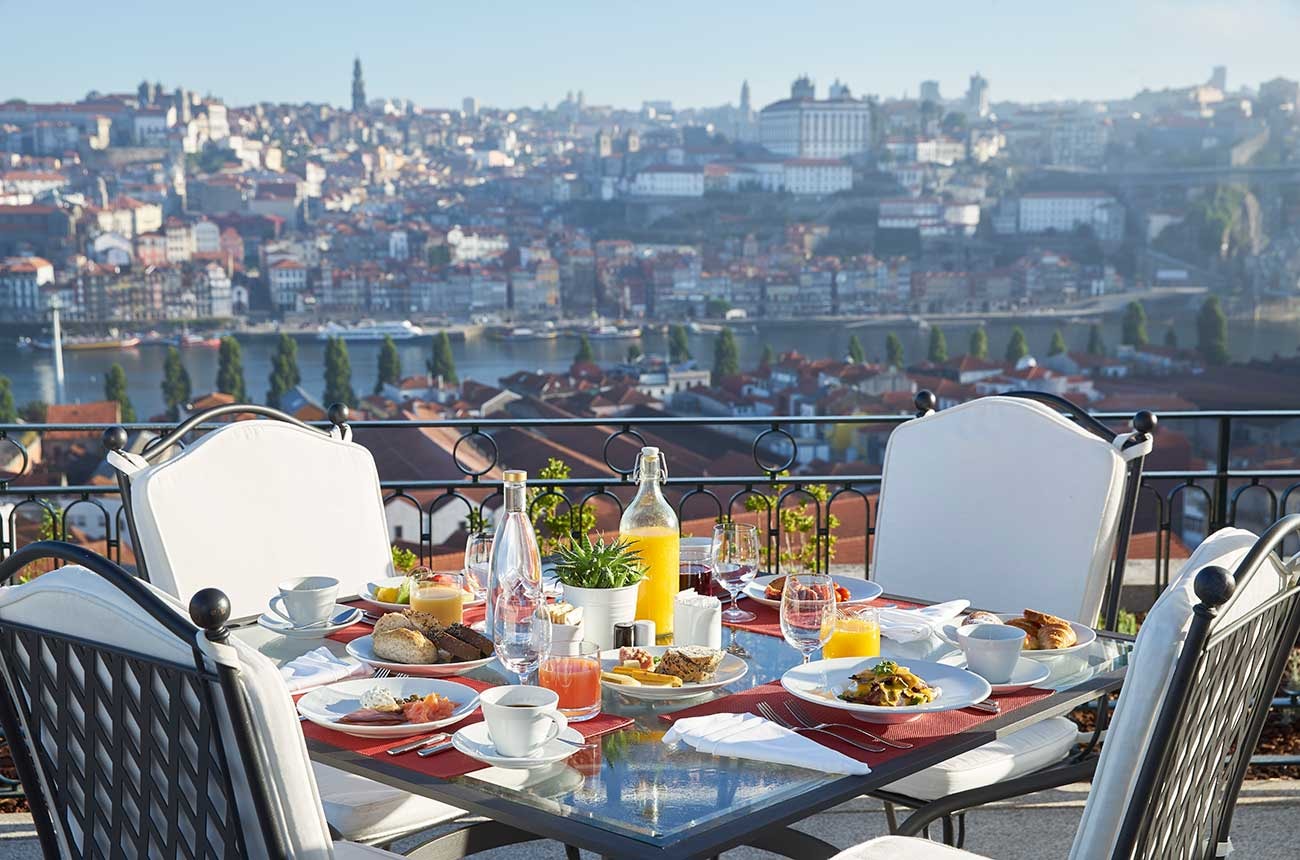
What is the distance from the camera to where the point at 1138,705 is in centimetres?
113

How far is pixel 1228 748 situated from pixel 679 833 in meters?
0.68

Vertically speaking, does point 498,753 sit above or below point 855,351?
above

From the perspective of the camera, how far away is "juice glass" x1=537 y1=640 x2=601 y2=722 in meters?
1.38

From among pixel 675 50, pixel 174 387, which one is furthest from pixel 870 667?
pixel 675 50

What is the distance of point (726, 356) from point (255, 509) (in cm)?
3484

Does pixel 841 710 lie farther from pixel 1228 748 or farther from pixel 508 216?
pixel 508 216

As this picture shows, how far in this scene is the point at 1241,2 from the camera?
51094 millimetres

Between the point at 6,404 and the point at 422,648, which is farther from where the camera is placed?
the point at 6,404

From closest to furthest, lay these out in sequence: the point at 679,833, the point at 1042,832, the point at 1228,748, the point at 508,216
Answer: the point at 679,833, the point at 1228,748, the point at 1042,832, the point at 508,216

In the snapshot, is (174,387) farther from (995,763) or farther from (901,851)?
(901,851)

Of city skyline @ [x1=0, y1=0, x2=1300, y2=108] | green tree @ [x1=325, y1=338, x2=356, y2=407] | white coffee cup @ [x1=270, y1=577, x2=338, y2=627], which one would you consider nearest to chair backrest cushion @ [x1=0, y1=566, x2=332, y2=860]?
white coffee cup @ [x1=270, y1=577, x2=338, y2=627]

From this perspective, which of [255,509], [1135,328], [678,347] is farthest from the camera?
[1135,328]

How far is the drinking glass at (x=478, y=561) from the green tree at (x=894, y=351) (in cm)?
3543

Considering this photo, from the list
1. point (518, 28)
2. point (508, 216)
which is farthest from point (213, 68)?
point (508, 216)
